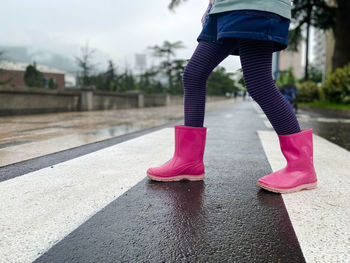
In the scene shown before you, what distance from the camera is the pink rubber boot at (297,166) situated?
1849mm

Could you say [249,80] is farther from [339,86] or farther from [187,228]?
[339,86]

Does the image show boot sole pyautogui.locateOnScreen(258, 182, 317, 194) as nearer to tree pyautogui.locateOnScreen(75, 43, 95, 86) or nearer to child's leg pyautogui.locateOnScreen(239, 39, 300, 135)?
child's leg pyautogui.locateOnScreen(239, 39, 300, 135)

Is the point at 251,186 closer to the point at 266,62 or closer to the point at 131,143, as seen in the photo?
the point at 266,62

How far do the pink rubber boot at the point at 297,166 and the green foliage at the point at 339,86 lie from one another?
11795 millimetres

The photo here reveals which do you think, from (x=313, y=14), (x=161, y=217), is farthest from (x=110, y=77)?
(x=161, y=217)

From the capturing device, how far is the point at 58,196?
1685mm

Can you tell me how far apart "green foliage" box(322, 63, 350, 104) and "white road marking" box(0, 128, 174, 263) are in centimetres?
1174

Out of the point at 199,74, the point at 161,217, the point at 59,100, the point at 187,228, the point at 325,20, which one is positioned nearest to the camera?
the point at 187,228

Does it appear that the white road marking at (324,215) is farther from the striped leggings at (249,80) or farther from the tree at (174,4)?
the tree at (174,4)

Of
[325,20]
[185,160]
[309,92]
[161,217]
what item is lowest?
[161,217]

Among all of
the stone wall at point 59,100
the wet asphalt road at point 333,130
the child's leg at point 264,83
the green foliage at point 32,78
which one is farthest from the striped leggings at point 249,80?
the green foliage at point 32,78

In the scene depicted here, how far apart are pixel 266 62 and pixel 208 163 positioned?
3.59 ft

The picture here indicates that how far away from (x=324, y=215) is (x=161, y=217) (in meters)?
0.76

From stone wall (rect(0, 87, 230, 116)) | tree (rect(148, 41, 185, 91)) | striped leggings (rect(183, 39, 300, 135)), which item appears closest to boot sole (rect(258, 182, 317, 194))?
striped leggings (rect(183, 39, 300, 135))
